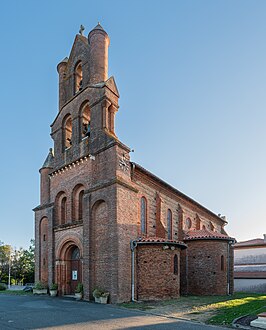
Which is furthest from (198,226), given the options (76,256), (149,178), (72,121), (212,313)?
(212,313)

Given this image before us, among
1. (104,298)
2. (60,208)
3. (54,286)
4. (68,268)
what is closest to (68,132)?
(60,208)

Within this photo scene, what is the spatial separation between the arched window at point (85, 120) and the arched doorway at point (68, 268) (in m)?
8.23

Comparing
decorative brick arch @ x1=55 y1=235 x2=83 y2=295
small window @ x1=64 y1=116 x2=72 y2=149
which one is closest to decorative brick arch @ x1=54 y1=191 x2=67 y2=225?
decorative brick arch @ x1=55 y1=235 x2=83 y2=295

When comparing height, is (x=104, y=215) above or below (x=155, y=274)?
above

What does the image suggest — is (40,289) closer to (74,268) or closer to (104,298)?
(74,268)

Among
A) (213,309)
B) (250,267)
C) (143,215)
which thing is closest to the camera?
(213,309)

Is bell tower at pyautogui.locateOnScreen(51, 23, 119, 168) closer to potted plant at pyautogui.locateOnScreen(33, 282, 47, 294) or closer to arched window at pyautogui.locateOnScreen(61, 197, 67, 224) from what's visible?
arched window at pyautogui.locateOnScreen(61, 197, 67, 224)

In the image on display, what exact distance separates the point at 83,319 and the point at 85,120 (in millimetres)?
15990

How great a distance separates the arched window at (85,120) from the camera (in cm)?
2613

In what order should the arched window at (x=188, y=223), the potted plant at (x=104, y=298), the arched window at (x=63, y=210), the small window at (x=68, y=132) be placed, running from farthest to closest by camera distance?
the arched window at (x=188, y=223) → the small window at (x=68, y=132) → the arched window at (x=63, y=210) → the potted plant at (x=104, y=298)

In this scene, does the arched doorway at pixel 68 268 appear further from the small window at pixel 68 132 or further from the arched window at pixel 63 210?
the small window at pixel 68 132

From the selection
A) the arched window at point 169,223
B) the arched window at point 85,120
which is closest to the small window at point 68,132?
the arched window at point 85,120

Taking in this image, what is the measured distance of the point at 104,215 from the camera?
72.3 ft

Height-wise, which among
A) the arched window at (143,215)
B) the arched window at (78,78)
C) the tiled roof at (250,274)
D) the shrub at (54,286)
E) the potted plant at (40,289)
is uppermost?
the arched window at (78,78)
